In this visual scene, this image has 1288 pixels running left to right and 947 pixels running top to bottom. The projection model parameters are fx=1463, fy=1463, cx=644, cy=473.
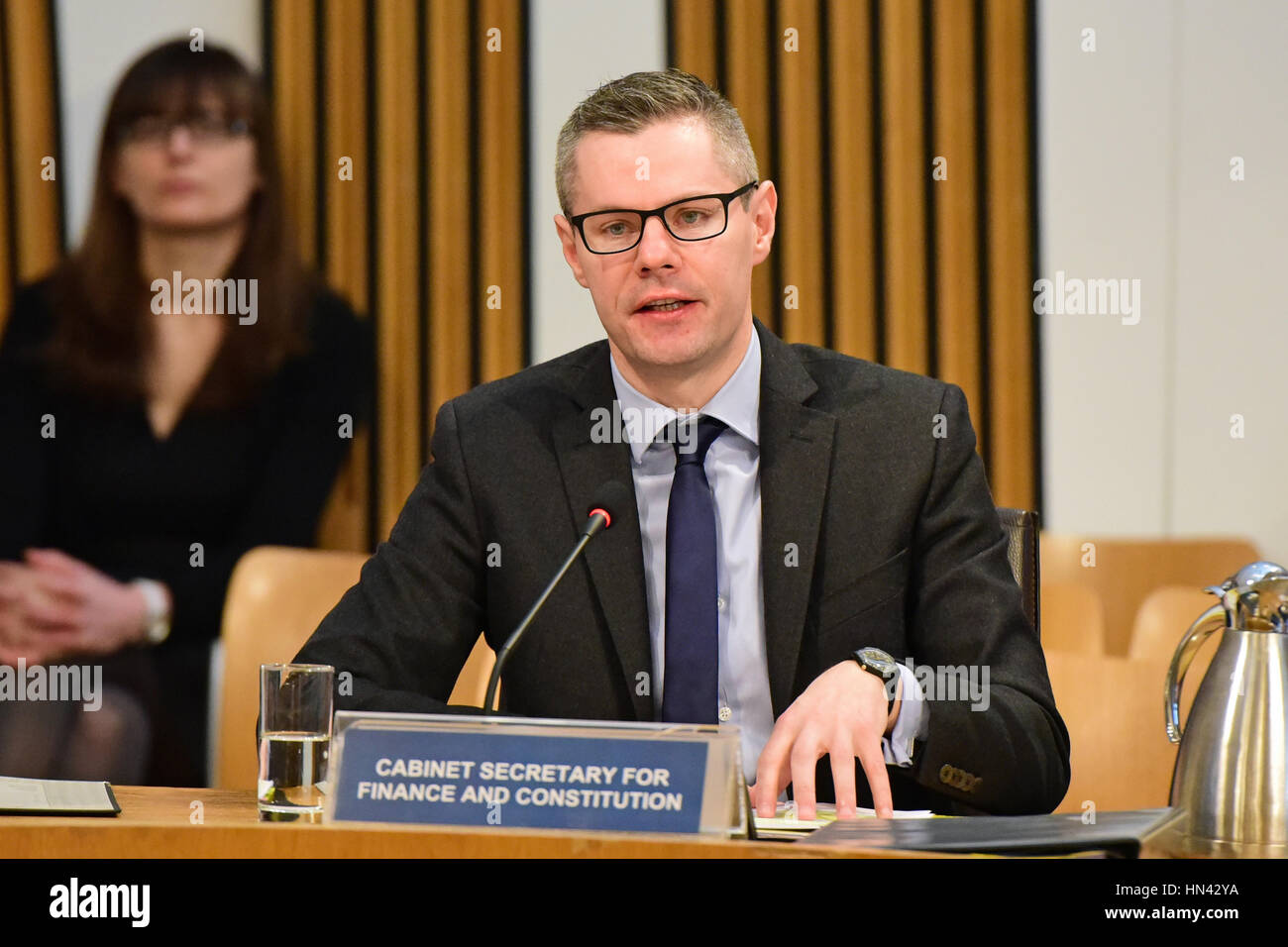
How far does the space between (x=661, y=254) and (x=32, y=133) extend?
9.98 ft

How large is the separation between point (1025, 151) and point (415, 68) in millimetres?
1810

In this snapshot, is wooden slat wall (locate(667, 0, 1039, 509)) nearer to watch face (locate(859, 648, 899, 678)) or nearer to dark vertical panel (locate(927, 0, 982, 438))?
dark vertical panel (locate(927, 0, 982, 438))

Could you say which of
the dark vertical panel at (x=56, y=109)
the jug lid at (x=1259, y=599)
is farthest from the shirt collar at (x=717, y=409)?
the dark vertical panel at (x=56, y=109)

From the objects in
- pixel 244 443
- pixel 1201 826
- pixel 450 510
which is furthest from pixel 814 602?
pixel 244 443

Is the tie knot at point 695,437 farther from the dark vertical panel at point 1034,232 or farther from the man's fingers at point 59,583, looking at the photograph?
the man's fingers at point 59,583

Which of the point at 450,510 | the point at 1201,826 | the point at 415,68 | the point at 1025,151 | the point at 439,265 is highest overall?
the point at 415,68

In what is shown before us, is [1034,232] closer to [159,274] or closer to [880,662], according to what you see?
[159,274]

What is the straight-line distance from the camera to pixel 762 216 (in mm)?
2150

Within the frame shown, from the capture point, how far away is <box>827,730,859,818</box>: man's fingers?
147 centimetres

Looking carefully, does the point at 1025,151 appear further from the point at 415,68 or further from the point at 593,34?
the point at 415,68

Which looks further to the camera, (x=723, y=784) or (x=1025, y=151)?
(x=1025, y=151)

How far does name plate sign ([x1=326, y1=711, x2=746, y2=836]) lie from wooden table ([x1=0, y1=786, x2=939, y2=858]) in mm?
24

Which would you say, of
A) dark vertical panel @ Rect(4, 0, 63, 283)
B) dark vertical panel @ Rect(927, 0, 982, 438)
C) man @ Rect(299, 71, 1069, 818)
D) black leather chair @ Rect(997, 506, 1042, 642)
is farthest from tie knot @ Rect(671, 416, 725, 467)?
dark vertical panel @ Rect(4, 0, 63, 283)
